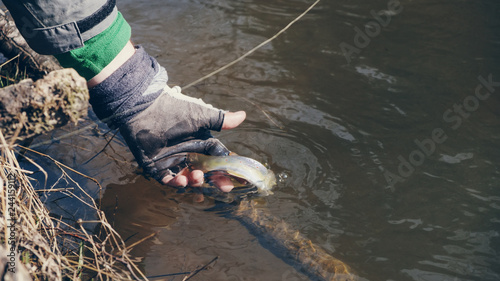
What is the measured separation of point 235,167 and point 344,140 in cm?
122

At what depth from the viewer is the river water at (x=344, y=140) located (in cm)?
334

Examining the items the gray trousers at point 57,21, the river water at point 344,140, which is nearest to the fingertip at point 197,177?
the river water at point 344,140

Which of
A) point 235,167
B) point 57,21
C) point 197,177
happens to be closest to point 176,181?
point 197,177

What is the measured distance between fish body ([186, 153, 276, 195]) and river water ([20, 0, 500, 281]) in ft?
0.78

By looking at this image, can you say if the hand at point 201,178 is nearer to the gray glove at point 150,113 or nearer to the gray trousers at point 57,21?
the gray glove at point 150,113

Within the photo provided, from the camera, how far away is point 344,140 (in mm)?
4250

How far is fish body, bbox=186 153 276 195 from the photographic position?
3.50 metres

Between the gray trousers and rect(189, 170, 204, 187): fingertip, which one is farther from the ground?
the gray trousers

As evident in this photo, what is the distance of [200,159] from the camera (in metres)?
3.59

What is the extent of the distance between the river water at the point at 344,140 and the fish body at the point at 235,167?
0.24m

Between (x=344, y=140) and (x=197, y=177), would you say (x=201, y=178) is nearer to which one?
(x=197, y=177)

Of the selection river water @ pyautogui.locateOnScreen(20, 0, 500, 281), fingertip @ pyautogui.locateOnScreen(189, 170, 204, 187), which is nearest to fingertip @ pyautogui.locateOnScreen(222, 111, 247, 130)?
fingertip @ pyautogui.locateOnScreen(189, 170, 204, 187)

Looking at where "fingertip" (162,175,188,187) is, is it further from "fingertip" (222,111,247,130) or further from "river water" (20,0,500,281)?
"fingertip" (222,111,247,130)

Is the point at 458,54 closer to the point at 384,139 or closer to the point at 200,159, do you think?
the point at 384,139
